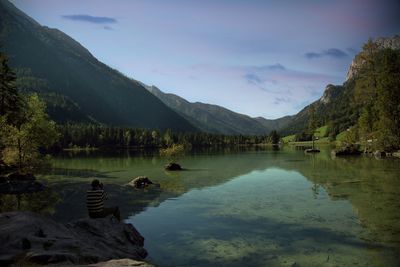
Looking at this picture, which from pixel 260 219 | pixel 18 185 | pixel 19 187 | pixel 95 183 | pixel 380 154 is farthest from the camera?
pixel 380 154

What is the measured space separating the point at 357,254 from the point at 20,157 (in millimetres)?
57675

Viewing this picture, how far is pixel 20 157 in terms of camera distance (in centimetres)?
6156

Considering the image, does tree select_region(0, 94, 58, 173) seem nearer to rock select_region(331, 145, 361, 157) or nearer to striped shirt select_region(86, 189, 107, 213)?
striped shirt select_region(86, 189, 107, 213)

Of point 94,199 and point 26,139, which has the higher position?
point 26,139

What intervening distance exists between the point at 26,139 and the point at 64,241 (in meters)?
51.3

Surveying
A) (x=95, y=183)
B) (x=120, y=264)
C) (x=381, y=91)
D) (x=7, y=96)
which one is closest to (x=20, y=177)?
(x=7, y=96)

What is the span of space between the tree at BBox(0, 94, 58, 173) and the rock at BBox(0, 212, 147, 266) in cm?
4412

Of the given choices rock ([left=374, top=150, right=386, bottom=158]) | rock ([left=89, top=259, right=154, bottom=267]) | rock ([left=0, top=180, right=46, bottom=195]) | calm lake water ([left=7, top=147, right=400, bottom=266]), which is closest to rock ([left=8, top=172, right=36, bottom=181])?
rock ([left=0, top=180, right=46, bottom=195])

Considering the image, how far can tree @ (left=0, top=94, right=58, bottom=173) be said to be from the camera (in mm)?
60531

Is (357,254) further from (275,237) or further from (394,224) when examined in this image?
(394,224)

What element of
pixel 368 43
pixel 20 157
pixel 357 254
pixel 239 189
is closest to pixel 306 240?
pixel 357 254

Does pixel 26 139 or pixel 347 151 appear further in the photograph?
pixel 347 151

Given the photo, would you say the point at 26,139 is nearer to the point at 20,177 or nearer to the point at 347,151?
the point at 20,177

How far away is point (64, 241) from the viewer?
18.5 meters
